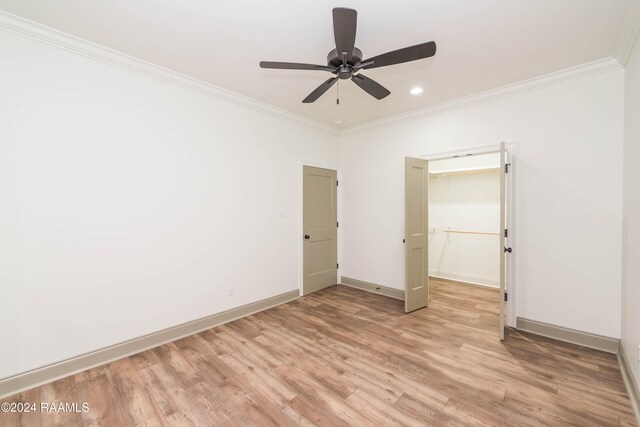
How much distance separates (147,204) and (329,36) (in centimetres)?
243

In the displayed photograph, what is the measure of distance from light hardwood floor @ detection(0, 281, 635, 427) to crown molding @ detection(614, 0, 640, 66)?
2.84 meters

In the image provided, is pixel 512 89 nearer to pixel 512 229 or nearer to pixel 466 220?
pixel 512 229

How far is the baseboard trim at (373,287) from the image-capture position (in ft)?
13.8

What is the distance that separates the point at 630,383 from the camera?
2.02m

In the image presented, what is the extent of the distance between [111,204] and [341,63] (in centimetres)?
248

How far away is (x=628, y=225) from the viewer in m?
2.30

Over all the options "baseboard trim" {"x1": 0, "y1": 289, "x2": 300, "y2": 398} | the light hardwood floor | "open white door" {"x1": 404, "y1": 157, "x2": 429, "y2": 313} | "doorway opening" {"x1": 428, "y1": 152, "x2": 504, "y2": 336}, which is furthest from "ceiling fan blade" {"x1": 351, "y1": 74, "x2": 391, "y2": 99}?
"baseboard trim" {"x1": 0, "y1": 289, "x2": 300, "y2": 398}

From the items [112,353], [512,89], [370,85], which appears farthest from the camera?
[512,89]

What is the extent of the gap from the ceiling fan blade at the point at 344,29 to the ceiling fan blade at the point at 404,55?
0.20 meters

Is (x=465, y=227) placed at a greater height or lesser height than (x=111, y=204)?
lesser

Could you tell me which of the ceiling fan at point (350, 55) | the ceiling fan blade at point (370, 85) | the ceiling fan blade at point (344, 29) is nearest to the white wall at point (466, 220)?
the ceiling fan blade at point (370, 85)

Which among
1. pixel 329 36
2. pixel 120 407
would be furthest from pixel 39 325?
pixel 329 36

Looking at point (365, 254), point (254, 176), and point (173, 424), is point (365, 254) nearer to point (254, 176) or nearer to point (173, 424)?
point (254, 176)

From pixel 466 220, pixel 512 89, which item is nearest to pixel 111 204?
pixel 512 89
